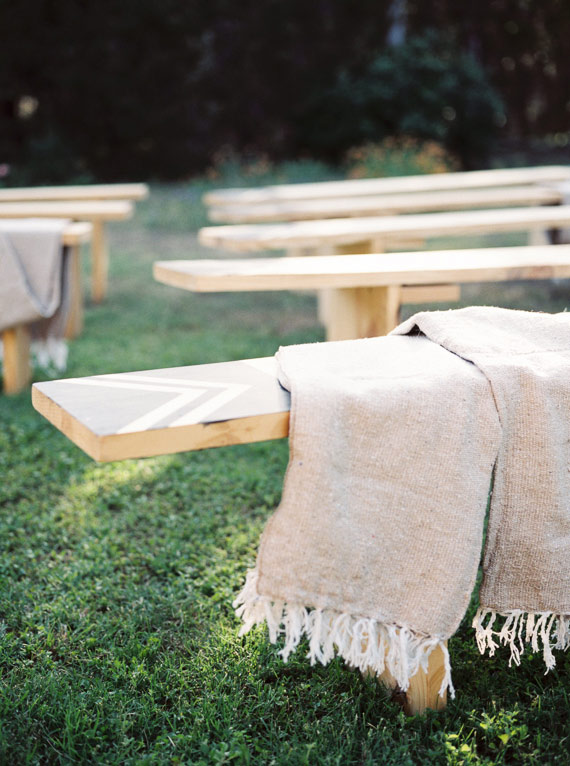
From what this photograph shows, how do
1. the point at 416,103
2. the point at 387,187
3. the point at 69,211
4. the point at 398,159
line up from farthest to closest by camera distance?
1. the point at 416,103
2. the point at 398,159
3. the point at 387,187
4. the point at 69,211

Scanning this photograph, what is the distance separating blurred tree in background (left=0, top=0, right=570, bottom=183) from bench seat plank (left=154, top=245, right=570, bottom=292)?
833 centimetres

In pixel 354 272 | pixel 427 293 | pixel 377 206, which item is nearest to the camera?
pixel 354 272

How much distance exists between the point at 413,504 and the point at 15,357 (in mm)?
2609

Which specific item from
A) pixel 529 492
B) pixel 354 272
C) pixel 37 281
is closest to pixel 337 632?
pixel 529 492

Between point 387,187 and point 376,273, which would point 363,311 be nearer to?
point 376,273

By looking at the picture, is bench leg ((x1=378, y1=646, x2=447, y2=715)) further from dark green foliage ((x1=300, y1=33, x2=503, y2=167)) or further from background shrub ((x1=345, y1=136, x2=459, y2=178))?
dark green foliage ((x1=300, y1=33, x2=503, y2=167))

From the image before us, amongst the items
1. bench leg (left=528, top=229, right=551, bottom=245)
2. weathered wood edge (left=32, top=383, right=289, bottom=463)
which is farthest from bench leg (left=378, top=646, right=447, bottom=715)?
bench leg (left=528, top=229, right=551, bottom=245)

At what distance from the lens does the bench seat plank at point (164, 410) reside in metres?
1.37

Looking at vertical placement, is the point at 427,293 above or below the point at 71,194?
below

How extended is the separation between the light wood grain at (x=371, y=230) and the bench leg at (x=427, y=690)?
171cm

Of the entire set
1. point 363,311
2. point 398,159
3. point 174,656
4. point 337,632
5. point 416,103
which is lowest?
point 174,656

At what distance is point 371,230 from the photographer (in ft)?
10.3

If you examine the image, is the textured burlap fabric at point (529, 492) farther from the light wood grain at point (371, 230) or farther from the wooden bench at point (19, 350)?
the wooden bench at point (19, 350)

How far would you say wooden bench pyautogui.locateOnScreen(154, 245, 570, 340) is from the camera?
93.1 inches
